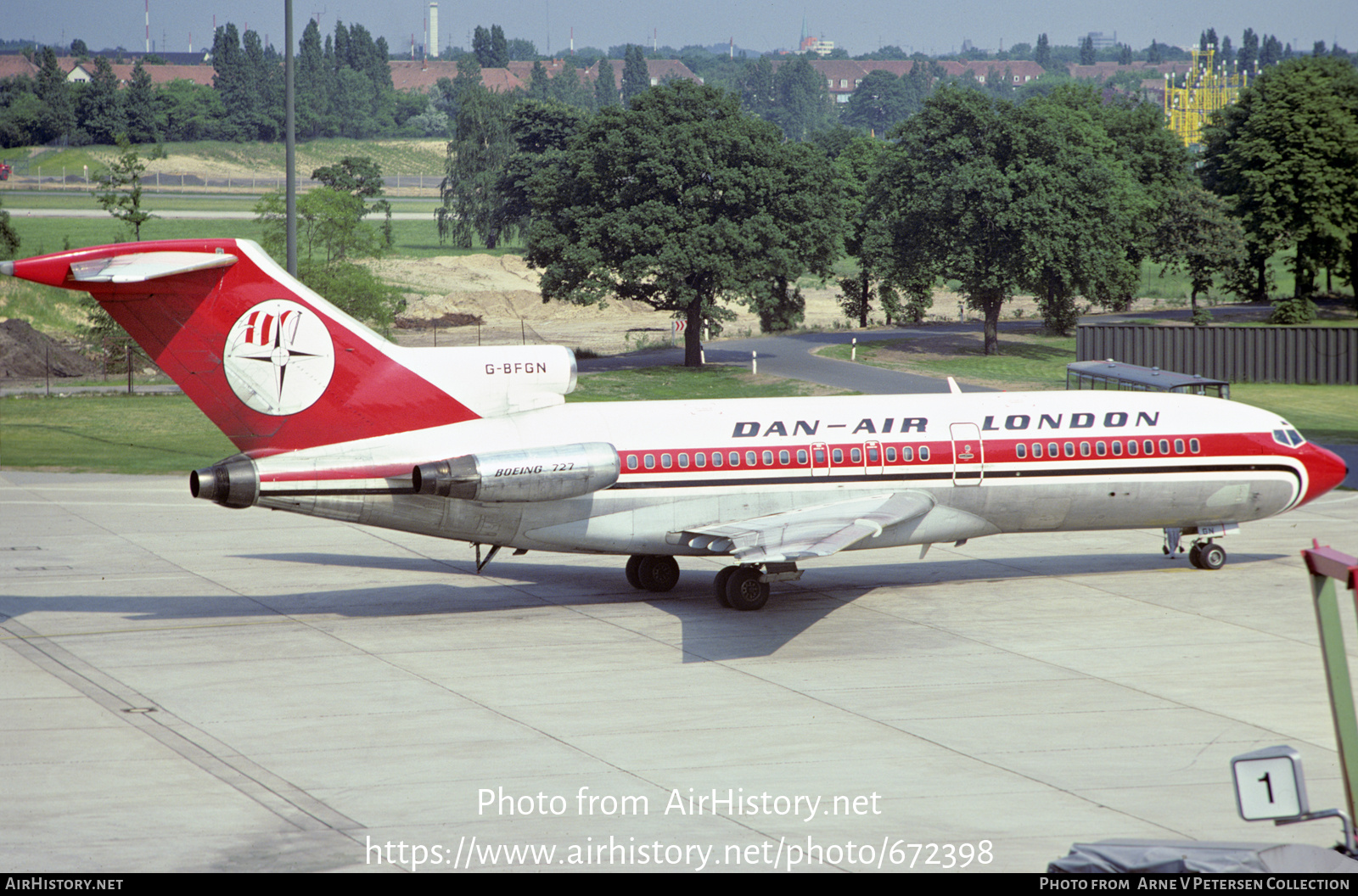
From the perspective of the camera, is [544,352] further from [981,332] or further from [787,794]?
[981,332]

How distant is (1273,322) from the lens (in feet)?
269

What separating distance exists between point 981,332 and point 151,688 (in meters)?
72.5

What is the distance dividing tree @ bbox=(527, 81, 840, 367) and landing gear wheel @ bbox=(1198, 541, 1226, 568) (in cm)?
3801

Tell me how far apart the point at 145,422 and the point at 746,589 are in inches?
1448

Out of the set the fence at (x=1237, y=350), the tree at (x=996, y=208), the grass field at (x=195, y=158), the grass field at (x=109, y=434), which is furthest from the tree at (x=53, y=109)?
the fence at (x=1237, y=350)

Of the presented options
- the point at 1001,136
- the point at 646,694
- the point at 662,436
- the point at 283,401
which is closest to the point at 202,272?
the point at 283,401

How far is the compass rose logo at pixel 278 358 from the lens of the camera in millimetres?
23984

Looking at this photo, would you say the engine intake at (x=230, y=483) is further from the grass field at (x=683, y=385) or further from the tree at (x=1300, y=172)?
the tree at (x=1300, y=172)

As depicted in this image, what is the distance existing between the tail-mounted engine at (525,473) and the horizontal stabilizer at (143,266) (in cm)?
506

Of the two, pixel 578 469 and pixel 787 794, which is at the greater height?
pixel 578 469

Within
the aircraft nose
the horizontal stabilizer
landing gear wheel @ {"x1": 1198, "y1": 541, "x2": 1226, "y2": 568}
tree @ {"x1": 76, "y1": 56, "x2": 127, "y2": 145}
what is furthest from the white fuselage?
tree @ {"x1": 76, "y1": 56, "x2": 127, "y2": 145}

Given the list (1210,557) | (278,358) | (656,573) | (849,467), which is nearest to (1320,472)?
(1210,557)

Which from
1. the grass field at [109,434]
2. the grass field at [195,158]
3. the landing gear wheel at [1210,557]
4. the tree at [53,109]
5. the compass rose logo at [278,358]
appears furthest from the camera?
the tree at [53,109]

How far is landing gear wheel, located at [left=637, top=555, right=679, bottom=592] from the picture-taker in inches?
1115
